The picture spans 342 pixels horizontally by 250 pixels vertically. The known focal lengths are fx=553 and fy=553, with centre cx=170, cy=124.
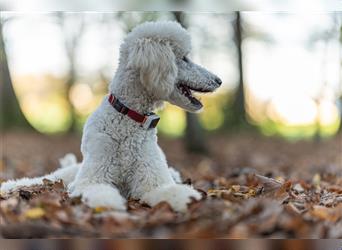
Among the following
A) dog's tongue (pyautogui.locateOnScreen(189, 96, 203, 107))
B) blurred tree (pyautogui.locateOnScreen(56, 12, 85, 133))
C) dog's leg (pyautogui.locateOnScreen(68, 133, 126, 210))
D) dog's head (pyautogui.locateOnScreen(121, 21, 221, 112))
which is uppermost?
blurred tree (pyautogui.locateOnScreen(56, 12, 85, 133))

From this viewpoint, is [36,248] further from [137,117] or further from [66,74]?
[66,74]

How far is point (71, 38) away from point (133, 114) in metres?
5.86

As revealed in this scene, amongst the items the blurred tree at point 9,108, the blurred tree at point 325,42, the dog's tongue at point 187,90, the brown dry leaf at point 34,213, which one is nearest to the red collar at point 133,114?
the dog's tongue at point 187,90

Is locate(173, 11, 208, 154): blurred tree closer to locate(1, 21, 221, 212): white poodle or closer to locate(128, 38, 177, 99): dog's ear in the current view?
locate(1, 21, 221, 212): white poodle

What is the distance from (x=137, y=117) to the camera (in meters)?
2.82

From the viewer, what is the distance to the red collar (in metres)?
2.81

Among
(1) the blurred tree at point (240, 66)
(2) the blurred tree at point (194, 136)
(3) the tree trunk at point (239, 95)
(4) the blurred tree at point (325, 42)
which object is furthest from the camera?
(3) the tree trunk at point (239, 95)

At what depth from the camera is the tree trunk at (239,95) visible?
27.7 feet

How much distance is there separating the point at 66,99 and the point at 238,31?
11.5 ft

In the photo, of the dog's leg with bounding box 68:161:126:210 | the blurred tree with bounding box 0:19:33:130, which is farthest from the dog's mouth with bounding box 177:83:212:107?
the blurred tree with bounding box 0:19:33:130

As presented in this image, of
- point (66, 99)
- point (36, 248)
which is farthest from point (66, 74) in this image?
point (36, 248)

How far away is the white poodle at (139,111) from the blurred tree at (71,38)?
4.33 meters

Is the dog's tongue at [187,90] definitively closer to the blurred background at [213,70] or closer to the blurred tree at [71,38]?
the blurred background at [213,70]

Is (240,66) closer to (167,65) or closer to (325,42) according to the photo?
(325,42)
